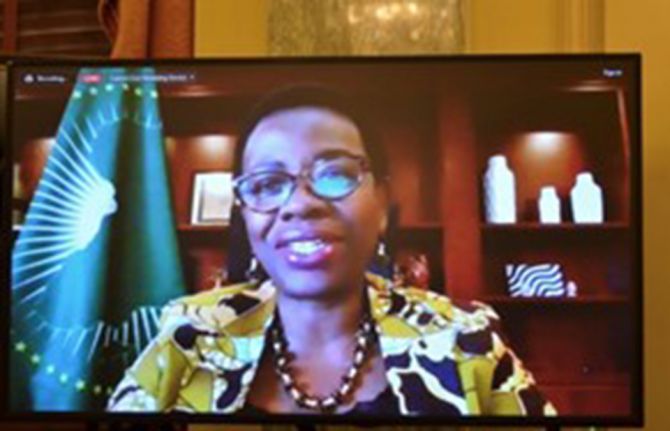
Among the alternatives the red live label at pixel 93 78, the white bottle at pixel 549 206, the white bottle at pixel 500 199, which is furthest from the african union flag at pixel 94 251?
the white bottle at pixel 549 206

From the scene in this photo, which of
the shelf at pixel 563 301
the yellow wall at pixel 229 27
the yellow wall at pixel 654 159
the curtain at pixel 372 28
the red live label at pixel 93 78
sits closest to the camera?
the shelf at pixel 563 301

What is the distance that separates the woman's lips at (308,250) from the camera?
7.40 ft

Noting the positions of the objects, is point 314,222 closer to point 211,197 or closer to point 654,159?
point 211,197

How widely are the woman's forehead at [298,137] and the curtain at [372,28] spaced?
44 centimetres

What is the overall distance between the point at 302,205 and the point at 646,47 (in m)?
1.01

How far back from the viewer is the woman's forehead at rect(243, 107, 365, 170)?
89.4 inches

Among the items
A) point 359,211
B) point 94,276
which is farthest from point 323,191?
point 94,276

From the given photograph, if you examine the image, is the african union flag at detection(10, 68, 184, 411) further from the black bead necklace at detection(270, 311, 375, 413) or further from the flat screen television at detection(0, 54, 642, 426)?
the black bead necklace at detection(270, 311, 375, 413)

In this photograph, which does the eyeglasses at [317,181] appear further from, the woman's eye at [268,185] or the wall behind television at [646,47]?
the wall behind television at [646,47]

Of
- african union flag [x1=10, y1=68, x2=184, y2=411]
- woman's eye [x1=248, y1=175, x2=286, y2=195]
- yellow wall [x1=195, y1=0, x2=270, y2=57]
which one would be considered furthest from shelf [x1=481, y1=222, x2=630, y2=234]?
yellow wall [x1=195, y1=0, x2=270, y2=57]

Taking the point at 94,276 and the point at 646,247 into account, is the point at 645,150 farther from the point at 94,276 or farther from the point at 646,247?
the point at 94,276

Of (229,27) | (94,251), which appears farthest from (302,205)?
(229,27)

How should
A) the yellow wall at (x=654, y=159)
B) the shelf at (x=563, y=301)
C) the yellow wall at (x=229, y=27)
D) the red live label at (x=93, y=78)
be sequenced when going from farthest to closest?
the yellow wall at (x=229, y=27)
the yellow wall at (x=654, y=159)
the red live label at (x=93, y=78)
the shelf at (x=563, y=301)

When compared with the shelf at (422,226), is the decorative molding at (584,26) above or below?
above
